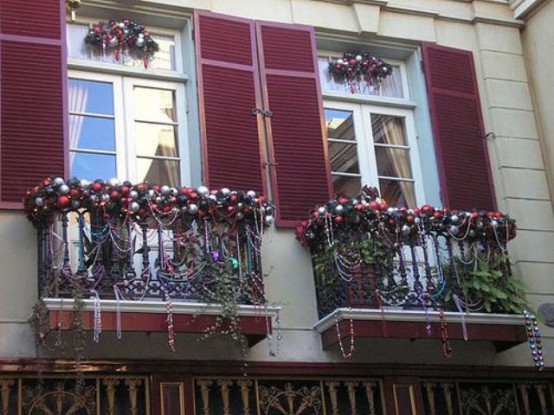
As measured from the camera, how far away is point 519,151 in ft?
38.1

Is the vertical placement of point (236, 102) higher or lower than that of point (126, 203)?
higher

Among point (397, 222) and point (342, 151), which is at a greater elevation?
point (342, 151)

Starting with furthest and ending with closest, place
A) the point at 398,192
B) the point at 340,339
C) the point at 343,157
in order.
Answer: the point at 398,192
the point at 343,157
the point at 340,339

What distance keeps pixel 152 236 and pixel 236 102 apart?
181cm

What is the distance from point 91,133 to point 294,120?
2.00 m

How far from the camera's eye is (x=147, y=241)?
372 inches

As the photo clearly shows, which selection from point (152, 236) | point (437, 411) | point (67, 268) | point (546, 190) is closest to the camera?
point (67, 268)

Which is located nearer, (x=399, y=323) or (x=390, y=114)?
(x=399, y=323)

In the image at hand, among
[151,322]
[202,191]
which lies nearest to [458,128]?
[202,191]

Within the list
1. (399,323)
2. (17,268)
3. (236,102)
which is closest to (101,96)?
(236,102)

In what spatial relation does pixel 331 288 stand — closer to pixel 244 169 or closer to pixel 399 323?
pixel 399 323

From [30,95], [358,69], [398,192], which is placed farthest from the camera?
[358,69]

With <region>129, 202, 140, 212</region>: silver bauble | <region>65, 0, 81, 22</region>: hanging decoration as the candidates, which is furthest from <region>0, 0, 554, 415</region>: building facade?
<region>65, 0, 81, 22</region>: hanging decoration

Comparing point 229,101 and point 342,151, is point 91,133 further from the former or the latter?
point 342,151
